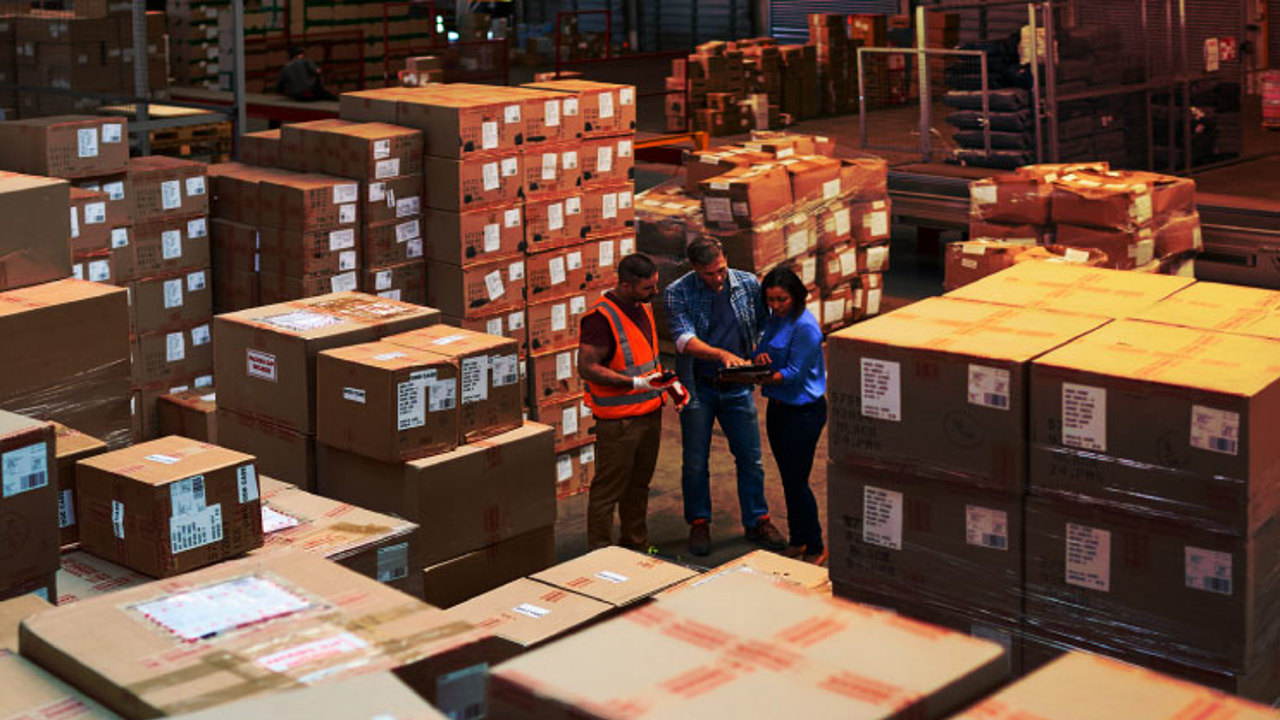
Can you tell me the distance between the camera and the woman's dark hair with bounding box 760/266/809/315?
24.0ft

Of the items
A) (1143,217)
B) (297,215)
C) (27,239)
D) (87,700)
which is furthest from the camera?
(1143,217)

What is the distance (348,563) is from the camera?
522 cm

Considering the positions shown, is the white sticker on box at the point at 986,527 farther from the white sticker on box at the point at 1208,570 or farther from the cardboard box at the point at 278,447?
the cardboard box at the point at 278,447

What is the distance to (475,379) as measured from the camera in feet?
20.7

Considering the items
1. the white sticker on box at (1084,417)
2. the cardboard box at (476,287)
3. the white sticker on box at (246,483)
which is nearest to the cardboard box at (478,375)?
the white sticker on box at (246,483)

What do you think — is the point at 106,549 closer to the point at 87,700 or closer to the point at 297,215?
the point at 87,700

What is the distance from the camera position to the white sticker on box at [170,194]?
8578 millimetres

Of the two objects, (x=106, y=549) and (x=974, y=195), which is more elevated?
(x=974, y=195)

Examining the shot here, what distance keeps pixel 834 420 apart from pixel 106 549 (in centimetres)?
226

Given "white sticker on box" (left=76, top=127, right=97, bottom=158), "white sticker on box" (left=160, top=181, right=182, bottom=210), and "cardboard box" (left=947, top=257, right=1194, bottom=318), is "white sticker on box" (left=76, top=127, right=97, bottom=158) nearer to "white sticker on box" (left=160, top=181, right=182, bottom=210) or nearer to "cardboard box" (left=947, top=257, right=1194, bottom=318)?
"white sticker on box" (left=160, top=181, right=182, bottom=210)

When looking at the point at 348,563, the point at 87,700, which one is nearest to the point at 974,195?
the point at 348,563

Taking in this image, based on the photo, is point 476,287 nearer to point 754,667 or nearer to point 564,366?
point 564,366

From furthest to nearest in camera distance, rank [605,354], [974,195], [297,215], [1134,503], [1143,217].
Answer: [974,195]
[1143,217]
[297,215]
[605,354]
[1134,503]

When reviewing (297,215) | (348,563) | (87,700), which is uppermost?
(297,215)
